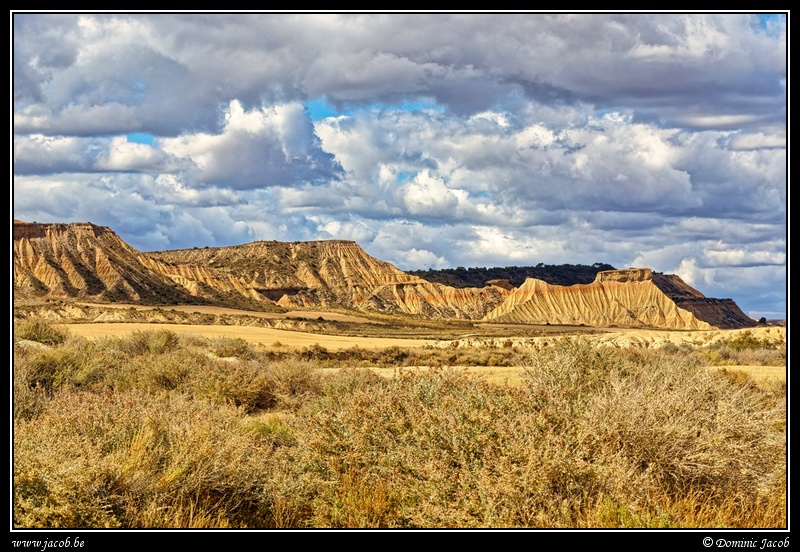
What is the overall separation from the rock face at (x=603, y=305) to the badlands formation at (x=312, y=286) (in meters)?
0.17

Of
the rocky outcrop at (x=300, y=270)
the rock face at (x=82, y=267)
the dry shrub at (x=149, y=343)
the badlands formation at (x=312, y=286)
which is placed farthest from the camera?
the rocky outcrop at (x=300, y=270)

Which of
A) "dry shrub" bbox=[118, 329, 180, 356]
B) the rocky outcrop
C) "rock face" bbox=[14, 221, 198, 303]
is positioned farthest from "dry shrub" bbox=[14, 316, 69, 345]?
the rocky outcrop

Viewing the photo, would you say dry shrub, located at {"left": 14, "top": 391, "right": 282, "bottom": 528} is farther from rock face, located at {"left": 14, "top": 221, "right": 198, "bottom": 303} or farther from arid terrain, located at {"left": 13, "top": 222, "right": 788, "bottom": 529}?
rock face, located at {"left": 14, "top": 221, "right": 198, "bottom": 303}

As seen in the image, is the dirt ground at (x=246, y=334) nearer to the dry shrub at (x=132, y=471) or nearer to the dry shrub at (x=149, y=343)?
the dry shrub at (x=149, y=343)

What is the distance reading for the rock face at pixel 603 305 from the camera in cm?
13338

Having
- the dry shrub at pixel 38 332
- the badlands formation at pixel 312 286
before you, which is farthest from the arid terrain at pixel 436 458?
the badlands formation at pixel 312 286

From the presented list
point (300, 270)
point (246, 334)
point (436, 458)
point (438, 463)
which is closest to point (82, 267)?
point (300, 270)

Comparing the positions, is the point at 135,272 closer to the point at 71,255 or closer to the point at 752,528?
the point at 71,255

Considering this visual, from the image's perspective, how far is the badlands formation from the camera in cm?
10662

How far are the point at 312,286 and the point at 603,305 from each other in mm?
51117

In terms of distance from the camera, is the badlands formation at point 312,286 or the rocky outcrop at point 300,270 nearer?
the badlands formation at point 312,286

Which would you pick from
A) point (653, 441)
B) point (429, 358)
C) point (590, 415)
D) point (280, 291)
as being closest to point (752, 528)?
point (653, 441)

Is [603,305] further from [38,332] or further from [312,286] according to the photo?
[38,332]

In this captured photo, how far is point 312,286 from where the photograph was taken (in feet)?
474
